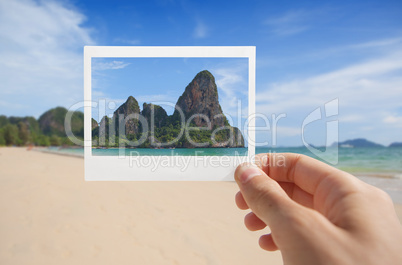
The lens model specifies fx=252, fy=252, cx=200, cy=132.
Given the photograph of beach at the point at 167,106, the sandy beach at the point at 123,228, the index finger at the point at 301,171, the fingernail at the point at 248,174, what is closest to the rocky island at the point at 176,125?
the photograph of beach at the point at 167,106

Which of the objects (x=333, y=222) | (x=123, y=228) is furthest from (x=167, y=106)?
(x=123, y=228)

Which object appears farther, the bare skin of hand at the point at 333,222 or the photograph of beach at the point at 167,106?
the photograph of beach at the point at 167,106

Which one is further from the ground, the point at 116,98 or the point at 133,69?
the point at 133,69

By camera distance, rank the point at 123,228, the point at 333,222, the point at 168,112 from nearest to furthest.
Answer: the point at 333,222 → the point at 168,112 → the point at 123,228

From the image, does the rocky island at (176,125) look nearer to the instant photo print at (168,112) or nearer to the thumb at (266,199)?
the instant photo print at (168,112)

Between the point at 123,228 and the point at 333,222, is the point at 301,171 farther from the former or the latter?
the point at 123,228

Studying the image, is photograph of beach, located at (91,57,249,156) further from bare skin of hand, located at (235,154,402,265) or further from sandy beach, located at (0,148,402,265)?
sandy beach, located at (0,148,402,265)

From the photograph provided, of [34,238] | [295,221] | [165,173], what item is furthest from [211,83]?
[34,238]

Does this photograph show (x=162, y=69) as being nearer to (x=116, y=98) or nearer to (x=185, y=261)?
(x=116, y=98)
